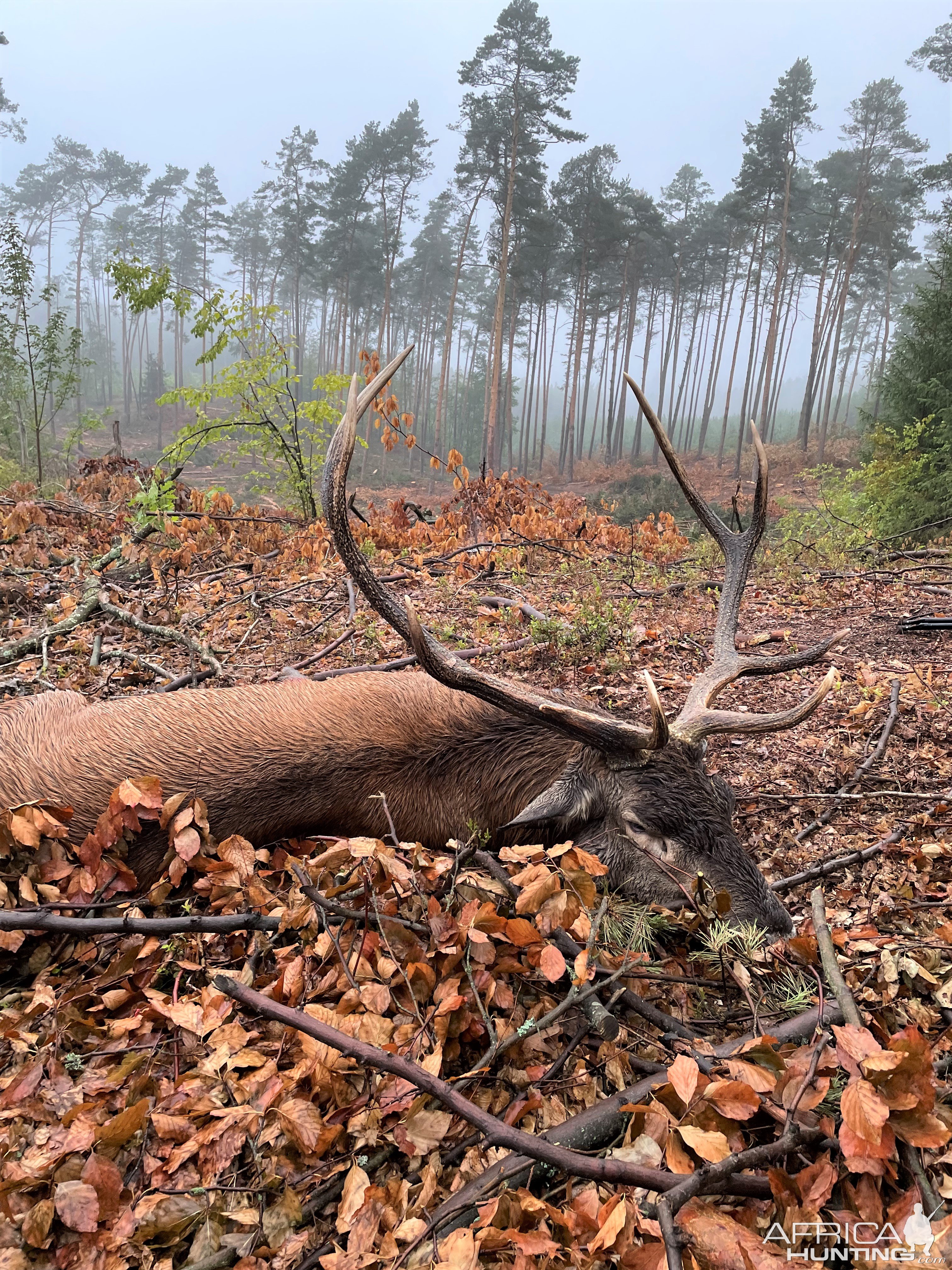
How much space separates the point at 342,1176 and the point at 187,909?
3.47 feet

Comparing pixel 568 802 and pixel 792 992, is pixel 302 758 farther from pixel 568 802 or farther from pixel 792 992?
pixel 792 992

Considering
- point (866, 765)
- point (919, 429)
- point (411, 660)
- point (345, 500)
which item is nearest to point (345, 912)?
point (345, 500)

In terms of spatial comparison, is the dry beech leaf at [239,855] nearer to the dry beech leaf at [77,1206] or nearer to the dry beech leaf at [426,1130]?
the dry beech leaf at [77,1206]

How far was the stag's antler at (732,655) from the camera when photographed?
9.35ft

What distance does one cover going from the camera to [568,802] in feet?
9.46

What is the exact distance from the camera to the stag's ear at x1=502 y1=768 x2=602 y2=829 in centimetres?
285

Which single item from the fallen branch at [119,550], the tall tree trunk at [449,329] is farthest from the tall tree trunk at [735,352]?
the fallen branch at [119,550]

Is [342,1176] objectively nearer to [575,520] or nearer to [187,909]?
[187,909]

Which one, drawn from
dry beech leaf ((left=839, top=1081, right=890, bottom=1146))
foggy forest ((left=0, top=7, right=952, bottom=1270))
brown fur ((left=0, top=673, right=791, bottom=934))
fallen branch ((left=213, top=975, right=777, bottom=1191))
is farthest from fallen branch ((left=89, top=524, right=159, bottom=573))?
dry beech leaf ((left=839, top=1081, right=890, bottom=1146))

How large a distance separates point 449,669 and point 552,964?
1.17 metres

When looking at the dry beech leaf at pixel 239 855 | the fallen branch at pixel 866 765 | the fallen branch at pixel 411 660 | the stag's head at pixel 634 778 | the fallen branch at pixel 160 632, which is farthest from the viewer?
the fallen branch at pixel 160 632

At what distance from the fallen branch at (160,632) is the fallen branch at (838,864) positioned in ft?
12.6

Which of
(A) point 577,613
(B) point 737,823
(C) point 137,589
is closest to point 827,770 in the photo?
(B) point 737,823

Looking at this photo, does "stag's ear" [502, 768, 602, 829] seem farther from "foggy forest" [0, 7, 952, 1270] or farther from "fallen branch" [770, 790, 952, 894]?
"fallen branch" [770, 790, 952, 894]
